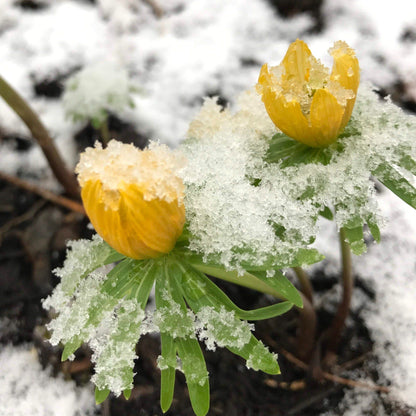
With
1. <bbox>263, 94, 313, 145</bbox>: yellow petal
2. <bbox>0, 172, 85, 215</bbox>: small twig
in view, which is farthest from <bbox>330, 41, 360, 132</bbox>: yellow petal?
<bbox>0, 172, 85, 215</bbox>: small twig

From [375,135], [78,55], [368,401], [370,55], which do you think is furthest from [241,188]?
[78,55]

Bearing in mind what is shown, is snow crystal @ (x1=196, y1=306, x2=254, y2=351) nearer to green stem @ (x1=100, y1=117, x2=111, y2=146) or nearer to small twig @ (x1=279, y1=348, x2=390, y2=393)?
small twig @ (x1=279, y1=348, x2=390, y2=393)

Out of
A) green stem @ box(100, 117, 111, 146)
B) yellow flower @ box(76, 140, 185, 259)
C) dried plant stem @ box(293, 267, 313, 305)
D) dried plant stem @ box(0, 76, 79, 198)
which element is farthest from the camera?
green stem @ box(100, 117, 111, 146)

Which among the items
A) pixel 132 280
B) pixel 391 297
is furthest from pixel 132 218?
pixel 391 297

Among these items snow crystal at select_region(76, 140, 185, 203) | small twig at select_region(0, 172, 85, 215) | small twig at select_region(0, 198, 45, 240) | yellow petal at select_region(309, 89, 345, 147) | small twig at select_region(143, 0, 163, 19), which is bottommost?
small twig at select_region(0, 198, 45, 240)

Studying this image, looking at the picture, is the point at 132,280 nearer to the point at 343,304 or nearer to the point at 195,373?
the point at 195,373

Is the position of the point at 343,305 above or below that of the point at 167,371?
below

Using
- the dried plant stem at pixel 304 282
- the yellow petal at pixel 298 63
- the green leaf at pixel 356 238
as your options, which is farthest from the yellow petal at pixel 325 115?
the dried plant stem at pixel 304 282
